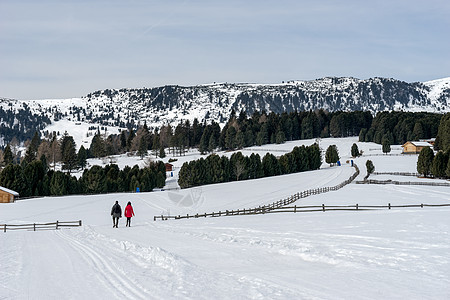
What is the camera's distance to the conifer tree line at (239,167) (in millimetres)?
84062

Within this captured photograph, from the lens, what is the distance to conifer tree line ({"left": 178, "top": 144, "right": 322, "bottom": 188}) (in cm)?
8406

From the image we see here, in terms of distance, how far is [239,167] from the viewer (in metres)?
89.6

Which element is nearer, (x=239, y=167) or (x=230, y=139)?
(x=239, y=167)

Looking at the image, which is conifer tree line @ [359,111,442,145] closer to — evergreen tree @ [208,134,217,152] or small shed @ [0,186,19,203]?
evergreen tree @ [208,134,217,152]

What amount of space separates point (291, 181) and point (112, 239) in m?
63.3

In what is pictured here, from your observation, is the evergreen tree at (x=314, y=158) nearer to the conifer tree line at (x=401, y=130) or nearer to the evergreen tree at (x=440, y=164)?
the evergreen tree at (x=440, y=164)

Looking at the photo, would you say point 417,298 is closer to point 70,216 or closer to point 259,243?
point 259,243

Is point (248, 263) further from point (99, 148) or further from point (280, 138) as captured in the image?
point (99, 148)

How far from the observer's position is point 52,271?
42.4 feet

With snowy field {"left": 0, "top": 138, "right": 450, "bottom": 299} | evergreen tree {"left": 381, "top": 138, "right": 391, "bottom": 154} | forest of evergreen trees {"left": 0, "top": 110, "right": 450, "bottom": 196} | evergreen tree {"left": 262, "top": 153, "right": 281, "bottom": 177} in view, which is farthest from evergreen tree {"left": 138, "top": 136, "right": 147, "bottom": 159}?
snowy field {"left": 0, "top": 138, "right": 450, "bottom": 299}

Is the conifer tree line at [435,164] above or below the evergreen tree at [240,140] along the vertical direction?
below

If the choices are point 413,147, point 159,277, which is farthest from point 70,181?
point 413,147

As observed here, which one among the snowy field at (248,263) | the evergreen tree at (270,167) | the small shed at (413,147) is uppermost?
the small shed at (413,147)

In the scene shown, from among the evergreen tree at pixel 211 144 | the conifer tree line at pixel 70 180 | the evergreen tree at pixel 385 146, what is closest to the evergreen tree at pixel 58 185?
the conifer tree line at pixel 70 180
